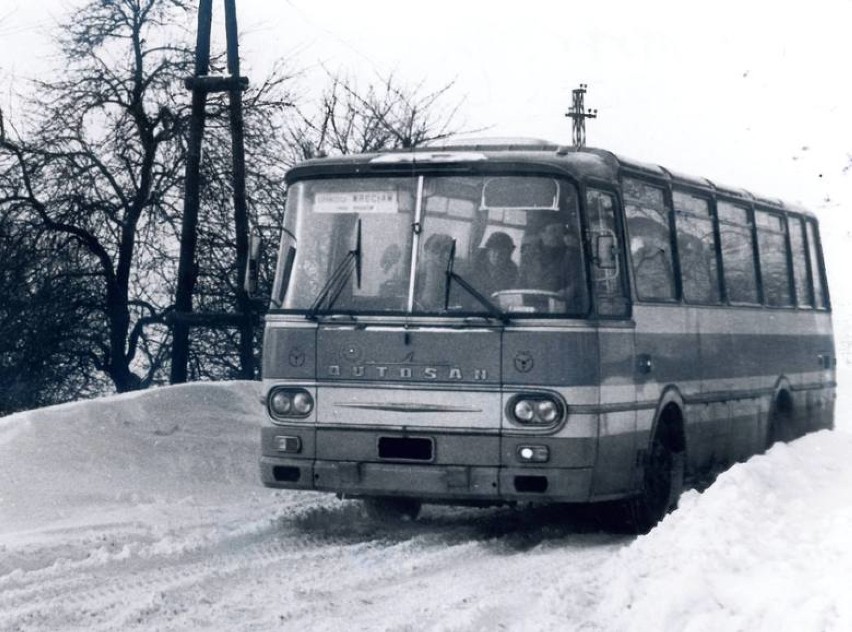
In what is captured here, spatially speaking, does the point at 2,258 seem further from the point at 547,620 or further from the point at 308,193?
the point at 547,620

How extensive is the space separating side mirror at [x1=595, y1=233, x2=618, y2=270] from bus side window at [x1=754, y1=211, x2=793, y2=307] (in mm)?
5144

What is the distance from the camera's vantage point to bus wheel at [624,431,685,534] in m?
12.6

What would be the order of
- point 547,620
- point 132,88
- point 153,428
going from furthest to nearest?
point 132,88 → point 153,428 → point 547,620

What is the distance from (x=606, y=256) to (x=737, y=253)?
4.45 meters

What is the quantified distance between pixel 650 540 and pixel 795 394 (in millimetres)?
7816

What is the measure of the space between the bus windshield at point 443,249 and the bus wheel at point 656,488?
1873mm

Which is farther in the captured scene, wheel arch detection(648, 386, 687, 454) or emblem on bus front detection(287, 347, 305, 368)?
wheel arch detection(648, 386, 687, 454)

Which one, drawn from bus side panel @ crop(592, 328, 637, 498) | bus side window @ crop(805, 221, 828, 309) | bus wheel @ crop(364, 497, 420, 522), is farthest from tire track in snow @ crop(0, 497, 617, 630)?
bus side window @ crop(805, 221, 828, 309)

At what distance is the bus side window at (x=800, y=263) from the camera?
58.3 feet

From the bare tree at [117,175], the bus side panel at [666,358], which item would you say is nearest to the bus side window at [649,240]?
the bus side panel at [666,358]

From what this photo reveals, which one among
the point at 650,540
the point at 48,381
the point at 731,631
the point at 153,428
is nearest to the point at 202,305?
the point at 48,381

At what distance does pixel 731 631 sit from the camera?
7.15 metres

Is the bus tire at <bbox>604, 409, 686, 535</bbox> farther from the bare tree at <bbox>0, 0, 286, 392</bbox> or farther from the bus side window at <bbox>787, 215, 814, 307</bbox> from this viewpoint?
the bare tree at <bbox>0, 0, 286, 392</bbox>

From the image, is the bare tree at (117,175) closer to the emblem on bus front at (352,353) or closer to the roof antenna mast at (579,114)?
the emblem on bus front at (352,353)
